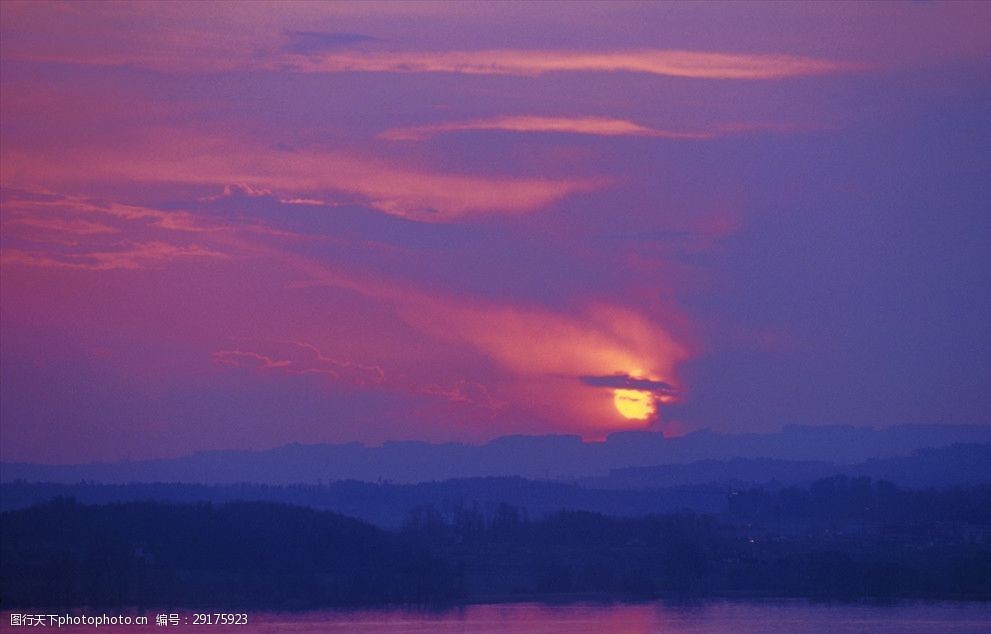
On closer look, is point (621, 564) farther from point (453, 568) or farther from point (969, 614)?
point (969, 614)

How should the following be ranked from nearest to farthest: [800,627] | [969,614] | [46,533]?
[46,533] < [800,627] < [969,614]

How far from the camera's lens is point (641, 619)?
43.5 metres

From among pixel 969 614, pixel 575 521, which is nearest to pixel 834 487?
pixel 575 521

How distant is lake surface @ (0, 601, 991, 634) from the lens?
39156 mm

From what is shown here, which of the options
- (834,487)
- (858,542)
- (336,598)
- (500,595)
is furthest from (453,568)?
(834,487)

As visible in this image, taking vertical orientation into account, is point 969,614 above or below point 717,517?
below

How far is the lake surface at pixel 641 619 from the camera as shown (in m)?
39.2

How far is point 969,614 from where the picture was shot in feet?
148

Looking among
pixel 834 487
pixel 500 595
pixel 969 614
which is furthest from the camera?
pixel 834 487

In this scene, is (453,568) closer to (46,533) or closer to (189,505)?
(189,505)

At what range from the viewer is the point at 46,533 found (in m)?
39.3

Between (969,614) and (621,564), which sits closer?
(969,614)

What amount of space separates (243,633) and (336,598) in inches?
324

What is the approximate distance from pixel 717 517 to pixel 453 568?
22840 millimetres
